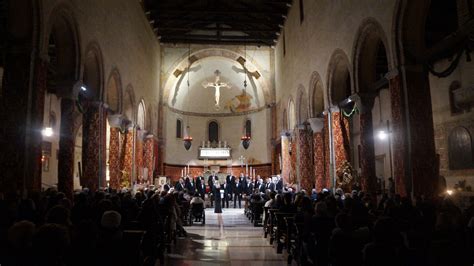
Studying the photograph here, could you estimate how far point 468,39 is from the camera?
30.4ft

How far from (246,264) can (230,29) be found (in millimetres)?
19954

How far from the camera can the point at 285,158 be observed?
78.7 feet

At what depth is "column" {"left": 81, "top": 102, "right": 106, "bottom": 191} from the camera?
46.0ft

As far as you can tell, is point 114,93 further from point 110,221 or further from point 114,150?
point 110,221

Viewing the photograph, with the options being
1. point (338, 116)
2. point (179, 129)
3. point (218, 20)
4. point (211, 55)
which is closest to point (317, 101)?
point (338, 116)

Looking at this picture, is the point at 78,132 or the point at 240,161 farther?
the point at 240,161

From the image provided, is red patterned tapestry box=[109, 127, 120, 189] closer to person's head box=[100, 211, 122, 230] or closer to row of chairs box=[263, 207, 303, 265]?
row of chairs box=[263, 207, 303, 265]

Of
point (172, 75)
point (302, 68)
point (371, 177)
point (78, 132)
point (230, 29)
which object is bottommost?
point (371, 177)

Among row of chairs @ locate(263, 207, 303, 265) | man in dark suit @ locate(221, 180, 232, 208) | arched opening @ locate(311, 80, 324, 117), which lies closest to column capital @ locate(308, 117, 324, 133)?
arched opening @ locate(311, 80, 324, 117)

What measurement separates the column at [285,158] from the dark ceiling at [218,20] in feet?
22.8

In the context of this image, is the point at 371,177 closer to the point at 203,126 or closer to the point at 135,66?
the point at 135,66

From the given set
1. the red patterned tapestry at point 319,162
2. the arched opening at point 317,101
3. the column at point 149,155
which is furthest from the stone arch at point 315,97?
the column at point 149,155

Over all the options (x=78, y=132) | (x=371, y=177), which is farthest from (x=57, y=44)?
(x=78, y=132)

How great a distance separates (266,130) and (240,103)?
13.0 feet
